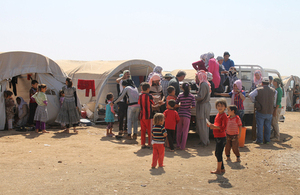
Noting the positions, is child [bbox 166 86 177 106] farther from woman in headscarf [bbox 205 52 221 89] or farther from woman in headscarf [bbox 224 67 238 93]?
woman in headscarf [bbox 224 67 238 93]

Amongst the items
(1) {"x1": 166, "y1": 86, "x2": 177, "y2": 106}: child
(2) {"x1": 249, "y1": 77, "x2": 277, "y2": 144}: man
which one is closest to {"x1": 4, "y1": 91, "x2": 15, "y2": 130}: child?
(1) {"x1": 166, "y1": 86, "x2": 177, "y2": 106}: child

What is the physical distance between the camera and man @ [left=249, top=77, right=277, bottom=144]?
7812 mm

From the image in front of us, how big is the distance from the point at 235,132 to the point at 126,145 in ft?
9.65

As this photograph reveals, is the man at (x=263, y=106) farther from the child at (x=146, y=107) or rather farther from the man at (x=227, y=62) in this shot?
the child at (x=146, y=107)

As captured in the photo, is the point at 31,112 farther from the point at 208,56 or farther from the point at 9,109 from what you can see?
the point at 208,56

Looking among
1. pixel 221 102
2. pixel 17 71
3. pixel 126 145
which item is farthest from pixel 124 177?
pixel 17 71

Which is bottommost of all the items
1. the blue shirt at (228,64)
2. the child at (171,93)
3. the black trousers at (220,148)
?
the black trousers at (220,148)

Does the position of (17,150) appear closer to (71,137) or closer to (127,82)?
(71,137)

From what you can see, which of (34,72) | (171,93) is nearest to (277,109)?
(171,93)

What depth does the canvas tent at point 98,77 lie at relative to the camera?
11.9 metres

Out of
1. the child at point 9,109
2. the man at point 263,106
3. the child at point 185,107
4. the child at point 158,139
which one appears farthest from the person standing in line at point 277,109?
the child at point 9,109

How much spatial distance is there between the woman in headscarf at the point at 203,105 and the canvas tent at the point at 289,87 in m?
16.2

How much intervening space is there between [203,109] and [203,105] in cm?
10

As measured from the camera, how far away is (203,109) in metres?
7.30
